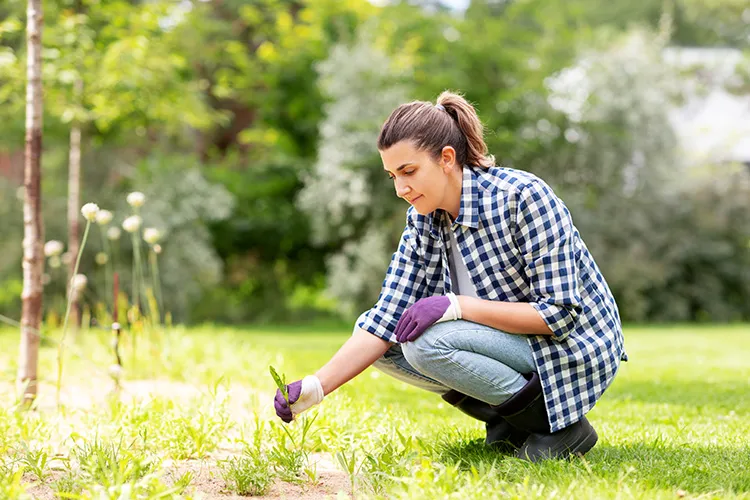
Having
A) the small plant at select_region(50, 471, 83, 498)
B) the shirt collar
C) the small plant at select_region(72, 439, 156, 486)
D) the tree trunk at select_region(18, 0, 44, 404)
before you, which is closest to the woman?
the shirt collar

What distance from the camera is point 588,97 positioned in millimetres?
14047

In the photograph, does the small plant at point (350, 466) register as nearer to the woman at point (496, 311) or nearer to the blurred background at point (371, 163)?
the woman at point (496, 311)

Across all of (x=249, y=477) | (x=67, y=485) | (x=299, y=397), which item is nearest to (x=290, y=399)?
(x=299, y=397)

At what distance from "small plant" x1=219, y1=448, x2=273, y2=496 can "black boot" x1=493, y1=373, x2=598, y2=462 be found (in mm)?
759

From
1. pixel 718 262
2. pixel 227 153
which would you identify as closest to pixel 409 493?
pixel 718 262

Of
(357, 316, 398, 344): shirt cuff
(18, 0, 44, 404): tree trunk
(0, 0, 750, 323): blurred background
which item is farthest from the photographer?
(0, 0, 750, 323): blurred background

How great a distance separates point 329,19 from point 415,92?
303cm

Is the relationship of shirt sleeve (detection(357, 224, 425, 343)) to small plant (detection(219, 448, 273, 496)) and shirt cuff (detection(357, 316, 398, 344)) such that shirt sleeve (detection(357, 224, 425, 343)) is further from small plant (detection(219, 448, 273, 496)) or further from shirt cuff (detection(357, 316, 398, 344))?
small plant (detection(219, 448, 273, 496))

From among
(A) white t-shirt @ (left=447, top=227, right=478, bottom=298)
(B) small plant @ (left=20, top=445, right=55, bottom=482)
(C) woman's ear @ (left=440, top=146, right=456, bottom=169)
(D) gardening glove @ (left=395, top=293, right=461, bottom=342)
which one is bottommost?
(B) small plant @ (left=20, top=445, right=55, bottom=482)

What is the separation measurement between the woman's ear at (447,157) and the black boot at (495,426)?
0.79m

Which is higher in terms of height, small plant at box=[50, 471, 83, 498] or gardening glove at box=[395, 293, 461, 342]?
gardening glove at box=[395, 293, 461, 342]

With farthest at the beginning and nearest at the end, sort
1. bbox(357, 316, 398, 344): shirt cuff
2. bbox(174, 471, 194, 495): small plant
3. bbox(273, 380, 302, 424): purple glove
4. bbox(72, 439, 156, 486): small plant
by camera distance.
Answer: bbox(357, 316, 398, 344): shirt cuff, bbox(273, 380, 302, 424): purple glove, bbox(72, 439, 156, 486): small plant, bbox(174, 471, 194, 495): small plant

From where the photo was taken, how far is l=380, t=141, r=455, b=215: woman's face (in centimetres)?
257

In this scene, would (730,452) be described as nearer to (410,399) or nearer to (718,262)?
(410,399)
